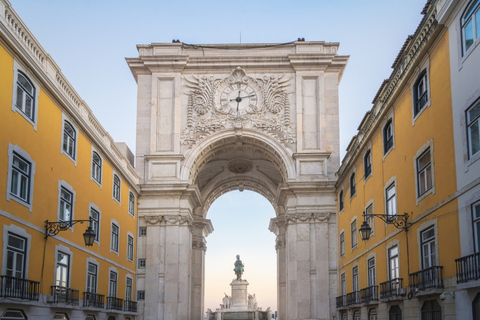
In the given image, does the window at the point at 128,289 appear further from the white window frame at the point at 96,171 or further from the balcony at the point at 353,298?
the balcony at the point at 353,298

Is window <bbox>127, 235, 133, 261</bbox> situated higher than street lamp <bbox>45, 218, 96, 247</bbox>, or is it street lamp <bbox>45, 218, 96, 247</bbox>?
window <bbox>127, 235, 133, 261</bbox>

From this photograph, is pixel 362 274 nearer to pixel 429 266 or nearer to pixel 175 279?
pixel 429 266

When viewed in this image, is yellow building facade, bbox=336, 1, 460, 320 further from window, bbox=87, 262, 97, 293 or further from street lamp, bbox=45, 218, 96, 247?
window, bbox=87, 262, 97, 293

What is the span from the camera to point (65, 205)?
25219mm

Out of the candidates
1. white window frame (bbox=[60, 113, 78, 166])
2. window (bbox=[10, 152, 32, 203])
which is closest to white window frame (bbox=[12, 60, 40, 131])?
window (bbox=[10, 152, 32, 203])

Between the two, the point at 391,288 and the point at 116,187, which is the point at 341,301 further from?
the point at 116,187

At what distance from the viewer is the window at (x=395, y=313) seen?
2288 cm

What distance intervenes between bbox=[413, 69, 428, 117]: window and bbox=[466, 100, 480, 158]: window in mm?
3910

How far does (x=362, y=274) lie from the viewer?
99.7 feet

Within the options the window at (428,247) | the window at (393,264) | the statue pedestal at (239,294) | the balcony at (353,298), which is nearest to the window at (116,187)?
the balcony at (353,298)

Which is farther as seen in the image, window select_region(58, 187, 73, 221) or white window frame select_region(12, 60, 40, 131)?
window select_region(58, 187, 73, 221)

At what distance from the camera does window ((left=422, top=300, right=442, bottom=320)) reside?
18484 mm

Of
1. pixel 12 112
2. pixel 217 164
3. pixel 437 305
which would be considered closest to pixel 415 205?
pixel 437 305

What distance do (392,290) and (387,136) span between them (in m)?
6.38
